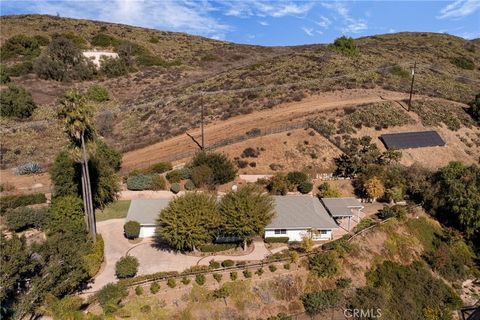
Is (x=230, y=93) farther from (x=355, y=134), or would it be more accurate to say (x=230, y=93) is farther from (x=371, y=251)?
(x=371, y=251)

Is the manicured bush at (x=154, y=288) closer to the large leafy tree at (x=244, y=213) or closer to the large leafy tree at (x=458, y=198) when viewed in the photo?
the large leafy tree at (x=244, y=213)

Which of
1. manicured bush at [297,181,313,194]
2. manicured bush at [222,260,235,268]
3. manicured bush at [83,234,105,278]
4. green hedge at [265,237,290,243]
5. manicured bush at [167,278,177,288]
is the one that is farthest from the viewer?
manicured bush at [297,181,313,194]

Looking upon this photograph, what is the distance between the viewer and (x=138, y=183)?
168 feet

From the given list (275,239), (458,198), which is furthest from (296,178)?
(458,198)

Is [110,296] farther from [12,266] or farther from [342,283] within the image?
[342,283]

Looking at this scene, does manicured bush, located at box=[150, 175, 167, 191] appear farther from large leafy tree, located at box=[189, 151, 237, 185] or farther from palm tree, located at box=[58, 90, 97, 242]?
palm tree, located at box=[58, 90, 97, 242]

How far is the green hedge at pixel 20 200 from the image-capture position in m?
45.1

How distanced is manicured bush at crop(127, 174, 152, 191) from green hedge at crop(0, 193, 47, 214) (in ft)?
34.3

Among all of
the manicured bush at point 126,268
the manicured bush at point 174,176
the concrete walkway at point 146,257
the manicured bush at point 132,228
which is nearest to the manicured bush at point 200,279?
the concrete walkway at point 146,257

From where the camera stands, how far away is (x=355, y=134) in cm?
6412

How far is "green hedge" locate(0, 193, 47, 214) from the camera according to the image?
148 feet

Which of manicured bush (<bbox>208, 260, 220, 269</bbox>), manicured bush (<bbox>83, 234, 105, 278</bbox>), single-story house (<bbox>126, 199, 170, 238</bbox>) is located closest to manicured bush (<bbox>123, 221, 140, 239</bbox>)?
single-story house (<bbox>126, 199, 170, 238</bbox>)

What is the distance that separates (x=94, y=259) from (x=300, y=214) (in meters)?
22.5

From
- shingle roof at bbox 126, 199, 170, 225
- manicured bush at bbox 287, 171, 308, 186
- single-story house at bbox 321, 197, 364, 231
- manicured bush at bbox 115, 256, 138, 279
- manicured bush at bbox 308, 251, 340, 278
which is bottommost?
manicured bush at bbox 308, 251, 340, 278
